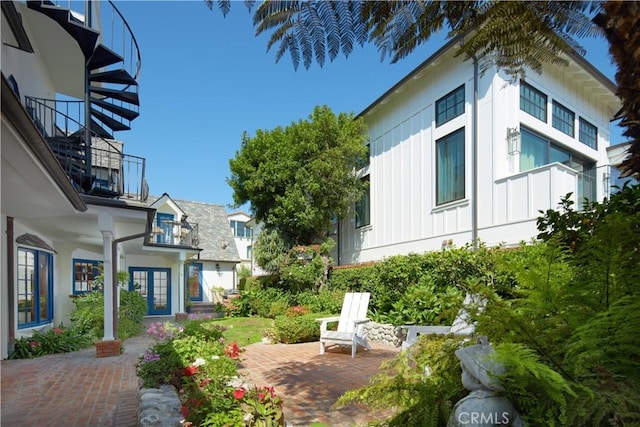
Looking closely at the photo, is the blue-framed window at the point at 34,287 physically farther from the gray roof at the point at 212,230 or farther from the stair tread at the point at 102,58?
the gray roof at the point at 212,230

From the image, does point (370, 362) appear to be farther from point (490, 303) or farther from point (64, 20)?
point (64, 20)

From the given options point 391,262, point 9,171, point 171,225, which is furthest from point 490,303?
point 171,225

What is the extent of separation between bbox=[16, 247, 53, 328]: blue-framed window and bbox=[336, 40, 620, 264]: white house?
9.74m

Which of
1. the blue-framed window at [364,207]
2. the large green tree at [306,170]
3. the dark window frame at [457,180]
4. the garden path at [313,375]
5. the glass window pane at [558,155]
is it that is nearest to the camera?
the garden path at [313,375]

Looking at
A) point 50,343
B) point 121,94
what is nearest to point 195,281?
point 50,343

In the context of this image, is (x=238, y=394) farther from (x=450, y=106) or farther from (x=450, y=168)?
(x=450, y=106)

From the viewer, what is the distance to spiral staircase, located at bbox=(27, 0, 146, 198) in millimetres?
6988

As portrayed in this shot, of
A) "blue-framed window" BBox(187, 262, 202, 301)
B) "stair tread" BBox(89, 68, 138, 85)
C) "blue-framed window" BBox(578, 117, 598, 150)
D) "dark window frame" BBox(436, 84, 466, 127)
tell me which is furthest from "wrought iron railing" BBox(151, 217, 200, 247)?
"blue-framed window" BBox(578, 117, 598, 150)

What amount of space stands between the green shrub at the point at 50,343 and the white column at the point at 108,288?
1.11 metres

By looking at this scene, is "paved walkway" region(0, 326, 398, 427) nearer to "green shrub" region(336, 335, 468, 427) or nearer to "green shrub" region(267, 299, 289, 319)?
"green shrub" region(336, 335, 468, 427)

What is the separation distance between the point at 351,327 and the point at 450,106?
698 centimetres

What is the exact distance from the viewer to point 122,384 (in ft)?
17.0

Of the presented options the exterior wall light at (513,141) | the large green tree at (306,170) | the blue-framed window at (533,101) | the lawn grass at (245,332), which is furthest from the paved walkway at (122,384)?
the blue-framed window at (533,101)

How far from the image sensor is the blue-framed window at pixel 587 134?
11.4 meters
